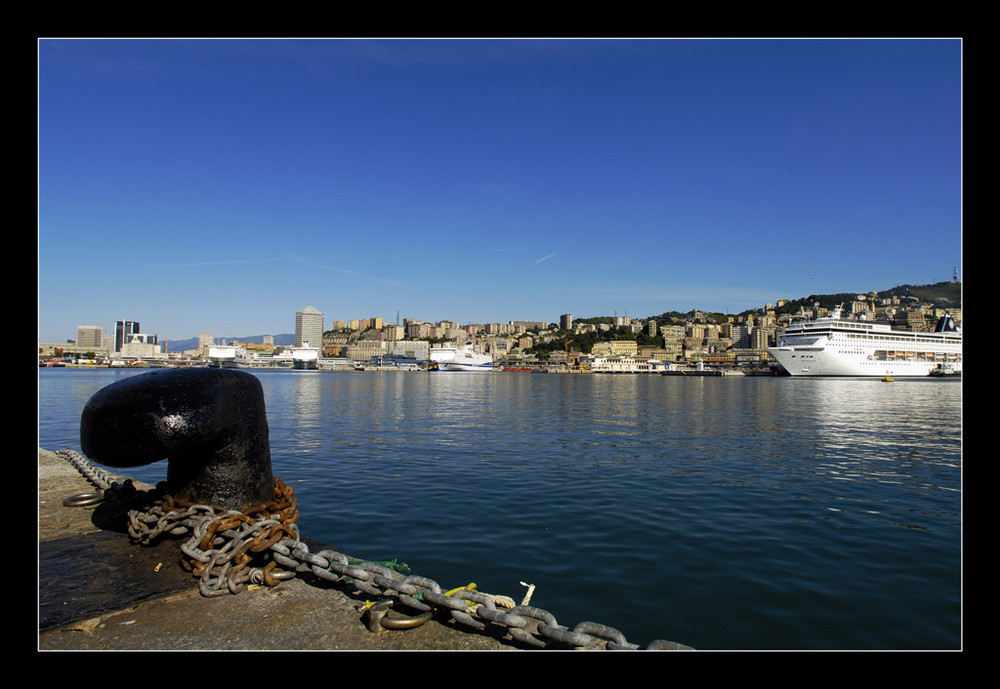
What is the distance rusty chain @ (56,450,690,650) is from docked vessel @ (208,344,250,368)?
513ft

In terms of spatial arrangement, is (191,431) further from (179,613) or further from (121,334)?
(121,334)

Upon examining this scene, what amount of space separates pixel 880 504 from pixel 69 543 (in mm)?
12093

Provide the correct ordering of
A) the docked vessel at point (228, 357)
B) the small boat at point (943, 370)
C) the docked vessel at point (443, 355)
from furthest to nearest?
the docked vessel at point (228, 357), the docked vessel at point (443, 355), the small boat at point (943, 370)

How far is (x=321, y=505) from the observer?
1026 cm

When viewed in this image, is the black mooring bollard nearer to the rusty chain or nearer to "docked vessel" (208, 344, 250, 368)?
the rusty chain

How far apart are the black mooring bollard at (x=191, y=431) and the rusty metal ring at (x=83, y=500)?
2089 millimetres

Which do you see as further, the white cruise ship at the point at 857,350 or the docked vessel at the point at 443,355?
the docked vessel at the point at 443,355

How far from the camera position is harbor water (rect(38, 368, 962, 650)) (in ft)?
18.7

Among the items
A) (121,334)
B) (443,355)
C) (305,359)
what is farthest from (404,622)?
(121,334)

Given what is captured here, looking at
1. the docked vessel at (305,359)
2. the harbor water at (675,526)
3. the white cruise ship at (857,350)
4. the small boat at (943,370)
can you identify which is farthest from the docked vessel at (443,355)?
the harbor water at (675,526)

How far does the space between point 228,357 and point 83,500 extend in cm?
16504

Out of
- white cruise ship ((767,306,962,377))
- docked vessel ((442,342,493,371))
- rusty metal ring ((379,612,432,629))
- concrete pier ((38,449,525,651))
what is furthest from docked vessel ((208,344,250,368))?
rusty metal ring ((379,612,432,629))

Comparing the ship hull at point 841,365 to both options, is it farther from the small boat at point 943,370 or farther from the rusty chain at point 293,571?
the rusty chain at point 293,571

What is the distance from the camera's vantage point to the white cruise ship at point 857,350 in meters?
101
